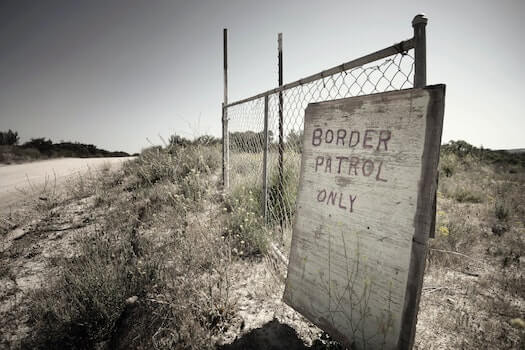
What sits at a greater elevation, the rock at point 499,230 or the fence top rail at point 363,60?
the fence top rail at point 363,60

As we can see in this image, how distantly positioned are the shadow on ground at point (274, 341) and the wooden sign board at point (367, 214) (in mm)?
241

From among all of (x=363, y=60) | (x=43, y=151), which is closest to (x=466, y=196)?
(x=363, y=60)

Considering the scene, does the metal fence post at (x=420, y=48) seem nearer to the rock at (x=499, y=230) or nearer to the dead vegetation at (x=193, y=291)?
the dead vegetation at (x=193, y=291)

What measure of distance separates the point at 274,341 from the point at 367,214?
1.17 metres

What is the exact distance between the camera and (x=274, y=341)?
5.33 ft

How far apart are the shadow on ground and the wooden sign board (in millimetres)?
241

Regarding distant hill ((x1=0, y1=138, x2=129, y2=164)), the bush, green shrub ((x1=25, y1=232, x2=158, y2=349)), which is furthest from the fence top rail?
the bush

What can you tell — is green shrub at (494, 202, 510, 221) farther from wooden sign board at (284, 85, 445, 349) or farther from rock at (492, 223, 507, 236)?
wooden sign board at (284, 85, 445, 349)

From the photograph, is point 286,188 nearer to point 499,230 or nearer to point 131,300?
point 131,300

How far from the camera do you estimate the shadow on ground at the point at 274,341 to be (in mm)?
1572

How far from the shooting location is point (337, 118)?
1.38 m

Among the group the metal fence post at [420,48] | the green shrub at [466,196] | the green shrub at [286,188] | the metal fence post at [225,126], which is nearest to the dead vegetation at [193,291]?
the green shrub at [286,188]

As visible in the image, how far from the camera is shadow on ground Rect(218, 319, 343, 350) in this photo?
157cm

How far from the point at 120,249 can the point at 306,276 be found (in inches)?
97.6
